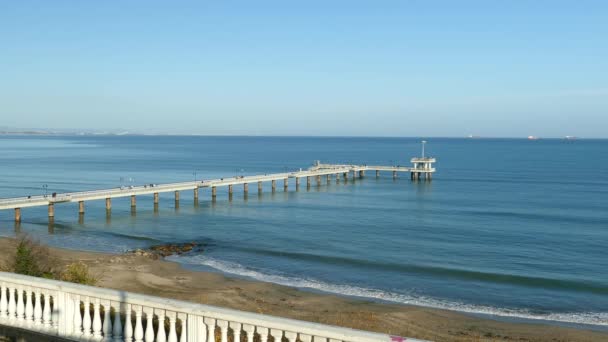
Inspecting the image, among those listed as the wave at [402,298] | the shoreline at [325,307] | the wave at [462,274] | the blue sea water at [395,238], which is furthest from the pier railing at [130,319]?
the wave at [462,274]

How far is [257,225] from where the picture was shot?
47688 millimetres

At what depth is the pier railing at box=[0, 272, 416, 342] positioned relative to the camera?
7.23 metres

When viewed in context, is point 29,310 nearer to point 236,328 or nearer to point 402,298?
point 236,328

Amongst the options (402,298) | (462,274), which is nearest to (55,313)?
(402,298)

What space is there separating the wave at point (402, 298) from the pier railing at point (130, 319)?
18725mm

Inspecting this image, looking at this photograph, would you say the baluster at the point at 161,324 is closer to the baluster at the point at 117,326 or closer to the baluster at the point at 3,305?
the baluster at the point at 117,326

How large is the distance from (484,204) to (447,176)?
40428 mm

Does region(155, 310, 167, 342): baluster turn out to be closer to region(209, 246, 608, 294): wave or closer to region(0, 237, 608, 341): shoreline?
region(0, 237, 608, 341): shoreline

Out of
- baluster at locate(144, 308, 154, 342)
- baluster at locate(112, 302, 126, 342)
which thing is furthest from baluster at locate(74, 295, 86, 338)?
baluster at locate(144, 308, 154, 342)

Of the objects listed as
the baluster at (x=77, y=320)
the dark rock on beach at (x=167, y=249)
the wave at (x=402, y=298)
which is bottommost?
the wave at (x=402, y=298)

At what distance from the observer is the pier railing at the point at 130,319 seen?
23.7 ft

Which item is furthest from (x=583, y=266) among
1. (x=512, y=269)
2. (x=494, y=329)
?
(x=494, y=329)

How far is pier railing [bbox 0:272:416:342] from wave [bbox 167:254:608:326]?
18725mm

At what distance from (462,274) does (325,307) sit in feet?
34.8
